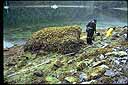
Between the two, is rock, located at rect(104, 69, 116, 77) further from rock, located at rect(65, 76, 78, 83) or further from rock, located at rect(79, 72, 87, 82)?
rock, located at rect(65, 76, 78, 83)

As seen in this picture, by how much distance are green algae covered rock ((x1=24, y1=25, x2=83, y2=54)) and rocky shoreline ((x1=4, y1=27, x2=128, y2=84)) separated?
0.11m

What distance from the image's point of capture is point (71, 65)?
47.7 ft

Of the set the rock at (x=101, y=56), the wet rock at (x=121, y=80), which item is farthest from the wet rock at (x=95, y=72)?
the rock at (x=101, y=56)

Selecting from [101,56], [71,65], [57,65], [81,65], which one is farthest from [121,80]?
[57,65]

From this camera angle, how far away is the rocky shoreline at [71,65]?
12.8 m

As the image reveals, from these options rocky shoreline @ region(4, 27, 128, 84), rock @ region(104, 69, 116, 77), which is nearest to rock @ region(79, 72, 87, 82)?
rocky shoreline @ region(4, 27, 128, 84)

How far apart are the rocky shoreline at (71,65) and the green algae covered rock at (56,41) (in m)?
0.11

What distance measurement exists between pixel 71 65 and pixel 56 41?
97.9 inches

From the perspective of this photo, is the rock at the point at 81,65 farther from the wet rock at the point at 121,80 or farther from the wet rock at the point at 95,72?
the wet rock at the point at 121,80

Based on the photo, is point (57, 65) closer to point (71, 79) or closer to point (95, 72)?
point (71, 79)

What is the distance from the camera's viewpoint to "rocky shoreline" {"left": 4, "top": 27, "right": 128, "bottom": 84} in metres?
12.8

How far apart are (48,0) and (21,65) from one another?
7304cm

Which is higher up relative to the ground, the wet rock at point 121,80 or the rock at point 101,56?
the rock at point 101,56

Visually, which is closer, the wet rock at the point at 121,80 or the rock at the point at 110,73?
the wet rock at the point at 121,80
